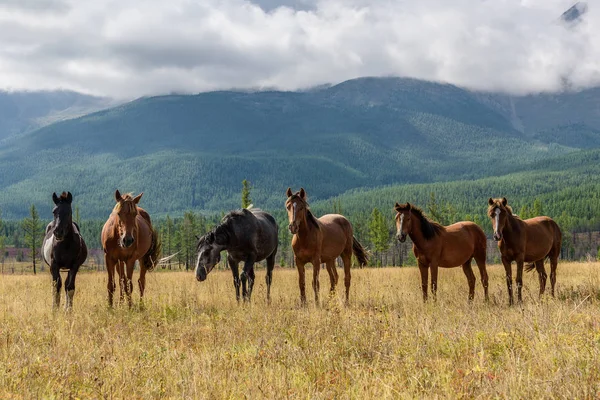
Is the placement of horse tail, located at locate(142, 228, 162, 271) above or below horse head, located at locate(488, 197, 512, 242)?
below

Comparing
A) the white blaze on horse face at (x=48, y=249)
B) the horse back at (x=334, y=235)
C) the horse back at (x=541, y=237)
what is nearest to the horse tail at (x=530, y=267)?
the horse back at (x=541, y=237)

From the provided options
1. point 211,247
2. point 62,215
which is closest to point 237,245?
point 211,247

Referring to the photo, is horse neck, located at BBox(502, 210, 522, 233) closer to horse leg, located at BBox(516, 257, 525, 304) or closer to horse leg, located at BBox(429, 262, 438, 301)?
horse leg, located at BBox(516, 257, 525, 304)

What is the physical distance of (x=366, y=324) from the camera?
9094 mm

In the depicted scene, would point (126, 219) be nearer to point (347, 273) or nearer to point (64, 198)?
point (64, 198)

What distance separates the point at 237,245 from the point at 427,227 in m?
5.07

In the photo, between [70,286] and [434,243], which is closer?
[70,286]

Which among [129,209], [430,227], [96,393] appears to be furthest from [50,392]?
[430,227]

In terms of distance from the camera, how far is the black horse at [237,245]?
1377cm

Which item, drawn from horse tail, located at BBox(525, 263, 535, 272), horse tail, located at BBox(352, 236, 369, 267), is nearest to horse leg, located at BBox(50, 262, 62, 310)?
horse tail, located at BBox(352, 236, 369, 267)

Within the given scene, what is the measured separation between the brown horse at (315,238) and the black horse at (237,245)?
1.22 m

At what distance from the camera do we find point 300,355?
742 cm

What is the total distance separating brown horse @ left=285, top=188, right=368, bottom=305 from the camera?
13.3 metres

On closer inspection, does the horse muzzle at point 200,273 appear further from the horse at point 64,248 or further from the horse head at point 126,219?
the horse at point 64,248
